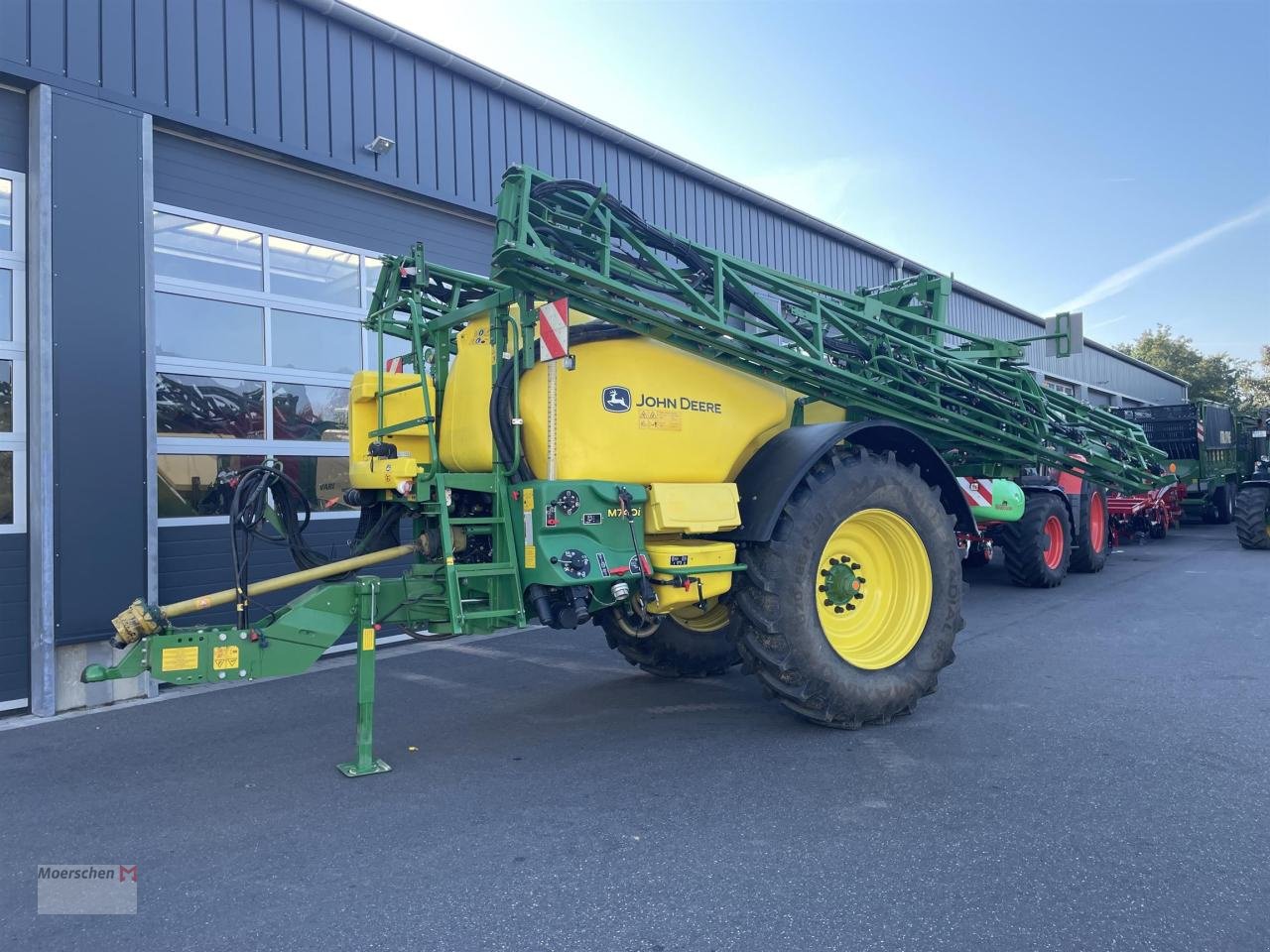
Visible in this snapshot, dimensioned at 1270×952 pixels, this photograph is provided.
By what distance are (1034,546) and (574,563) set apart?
752 cm

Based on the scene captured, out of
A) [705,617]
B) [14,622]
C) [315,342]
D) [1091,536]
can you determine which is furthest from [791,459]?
[1091,536]

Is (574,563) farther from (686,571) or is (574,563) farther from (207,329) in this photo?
(207,329)

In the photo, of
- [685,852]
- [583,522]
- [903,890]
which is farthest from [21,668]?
[903,890]

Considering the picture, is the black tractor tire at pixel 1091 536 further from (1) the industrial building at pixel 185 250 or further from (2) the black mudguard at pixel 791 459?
(1) the industrial building at pixel 185 250

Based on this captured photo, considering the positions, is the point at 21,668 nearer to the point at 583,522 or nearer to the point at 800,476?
the point at 583,522

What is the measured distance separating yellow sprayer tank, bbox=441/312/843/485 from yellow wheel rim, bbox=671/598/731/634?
3.08 ft

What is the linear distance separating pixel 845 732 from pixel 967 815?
1.14m

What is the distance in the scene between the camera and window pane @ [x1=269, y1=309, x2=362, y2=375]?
7441 millimetres

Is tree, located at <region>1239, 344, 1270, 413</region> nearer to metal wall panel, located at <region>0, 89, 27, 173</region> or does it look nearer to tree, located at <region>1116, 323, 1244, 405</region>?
tree, located at <region>1116, 323, 1244, 405</region>

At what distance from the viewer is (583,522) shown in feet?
13.8

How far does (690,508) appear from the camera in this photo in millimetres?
4449

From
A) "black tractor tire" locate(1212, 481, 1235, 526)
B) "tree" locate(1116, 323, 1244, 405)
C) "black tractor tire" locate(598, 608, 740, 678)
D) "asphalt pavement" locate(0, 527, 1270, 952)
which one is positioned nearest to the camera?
"asphalt pavement" locate(0, 527, 1270, 952)

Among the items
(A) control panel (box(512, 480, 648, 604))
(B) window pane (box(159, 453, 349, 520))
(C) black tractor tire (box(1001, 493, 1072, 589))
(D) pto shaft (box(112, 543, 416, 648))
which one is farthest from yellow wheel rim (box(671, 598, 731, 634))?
(C) black tractor tire (box(1001, 493, 1072, 589))

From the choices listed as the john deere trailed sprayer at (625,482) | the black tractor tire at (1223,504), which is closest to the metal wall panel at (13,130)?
the john deere trailed sprayer at (625,482)
